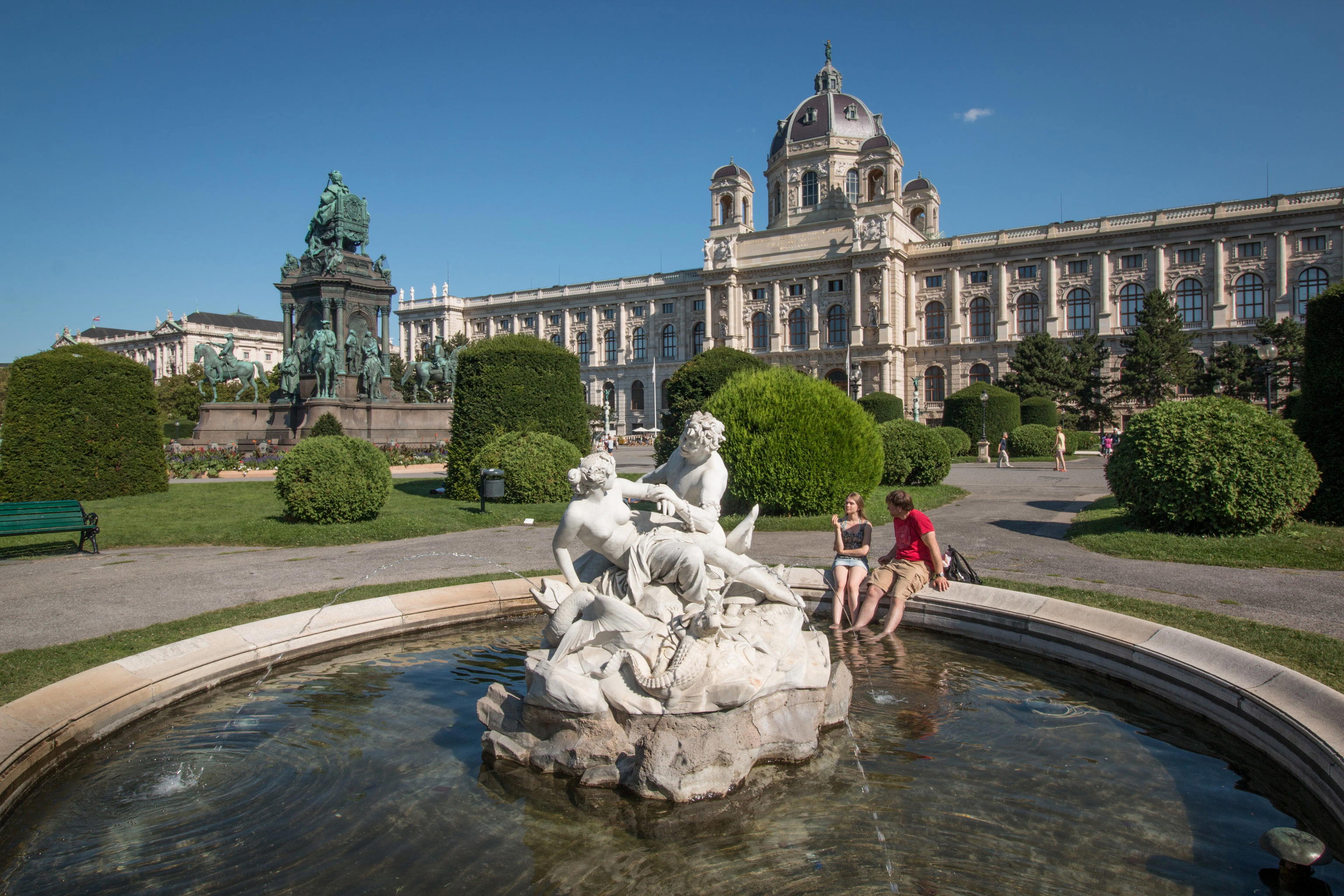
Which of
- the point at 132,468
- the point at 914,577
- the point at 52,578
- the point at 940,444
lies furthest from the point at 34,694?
the point at 940,444

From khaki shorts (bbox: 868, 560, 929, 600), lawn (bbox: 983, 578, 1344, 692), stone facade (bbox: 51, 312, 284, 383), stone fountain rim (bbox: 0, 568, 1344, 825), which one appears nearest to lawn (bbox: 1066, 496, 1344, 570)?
lawn (bbox: 983, 578, 1344, 692)

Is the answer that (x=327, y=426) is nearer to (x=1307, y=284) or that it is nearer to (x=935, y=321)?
(x=935, y=321)

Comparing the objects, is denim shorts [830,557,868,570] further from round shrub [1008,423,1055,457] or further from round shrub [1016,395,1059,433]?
round shrub [1016,395,1059,433]

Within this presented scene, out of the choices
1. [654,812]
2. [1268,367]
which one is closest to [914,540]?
[654,812]

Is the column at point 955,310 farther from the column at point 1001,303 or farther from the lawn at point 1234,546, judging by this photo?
the lawn at point 1234,546

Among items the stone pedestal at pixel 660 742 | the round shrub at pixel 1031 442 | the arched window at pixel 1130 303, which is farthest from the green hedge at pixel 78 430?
the arched window at pixel 1130 303

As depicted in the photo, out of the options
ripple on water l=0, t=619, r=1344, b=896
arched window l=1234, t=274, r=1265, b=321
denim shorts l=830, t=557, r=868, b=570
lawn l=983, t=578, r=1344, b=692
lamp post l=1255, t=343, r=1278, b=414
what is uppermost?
arched window l=1234, t=274, r=1265, b=321

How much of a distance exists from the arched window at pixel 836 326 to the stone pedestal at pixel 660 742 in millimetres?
57947

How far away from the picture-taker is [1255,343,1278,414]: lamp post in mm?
38562

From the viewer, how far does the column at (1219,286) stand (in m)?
48.0

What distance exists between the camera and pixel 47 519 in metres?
9.47

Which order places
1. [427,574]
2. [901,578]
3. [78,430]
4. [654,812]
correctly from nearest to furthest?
[654,812] < [901,578] < [427,574] < [78,430]

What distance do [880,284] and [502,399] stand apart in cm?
4660

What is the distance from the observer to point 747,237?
6406cm
